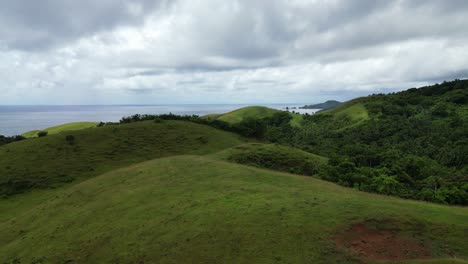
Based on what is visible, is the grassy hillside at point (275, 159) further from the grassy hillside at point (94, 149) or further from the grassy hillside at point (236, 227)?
the grassy hillside at point (236, 227)

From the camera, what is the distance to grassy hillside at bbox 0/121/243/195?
43344 millimetres

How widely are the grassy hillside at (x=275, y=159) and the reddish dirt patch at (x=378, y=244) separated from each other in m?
25.6

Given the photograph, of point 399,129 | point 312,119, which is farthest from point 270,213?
point 312,119

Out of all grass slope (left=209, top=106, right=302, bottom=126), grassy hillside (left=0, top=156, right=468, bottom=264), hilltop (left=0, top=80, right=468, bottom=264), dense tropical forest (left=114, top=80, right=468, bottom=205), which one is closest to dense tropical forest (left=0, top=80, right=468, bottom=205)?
dense tropical forest (left=114, top=80, right=468, bottom=205)

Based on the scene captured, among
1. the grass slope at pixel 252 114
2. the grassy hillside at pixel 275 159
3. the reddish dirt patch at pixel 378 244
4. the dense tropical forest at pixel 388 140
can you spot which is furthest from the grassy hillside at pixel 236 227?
the grass slope at pixel 252 114

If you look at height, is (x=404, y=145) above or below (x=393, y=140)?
below

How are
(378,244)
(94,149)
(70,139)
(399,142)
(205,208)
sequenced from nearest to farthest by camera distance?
(378,244) → (205,208) → (94,149) → (70,139) → (399,142)

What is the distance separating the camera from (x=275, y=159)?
4462 centimetres

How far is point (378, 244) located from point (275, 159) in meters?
30.0

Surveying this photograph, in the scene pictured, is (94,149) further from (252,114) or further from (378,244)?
(252,114)

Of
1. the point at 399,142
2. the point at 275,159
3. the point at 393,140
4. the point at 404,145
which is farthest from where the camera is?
the point at 393,140

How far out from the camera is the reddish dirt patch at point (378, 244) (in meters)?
13.8

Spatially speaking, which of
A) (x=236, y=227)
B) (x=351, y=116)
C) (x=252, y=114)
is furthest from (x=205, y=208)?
(x=252, y=114)

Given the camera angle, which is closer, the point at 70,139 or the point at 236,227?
the point at 236,227
